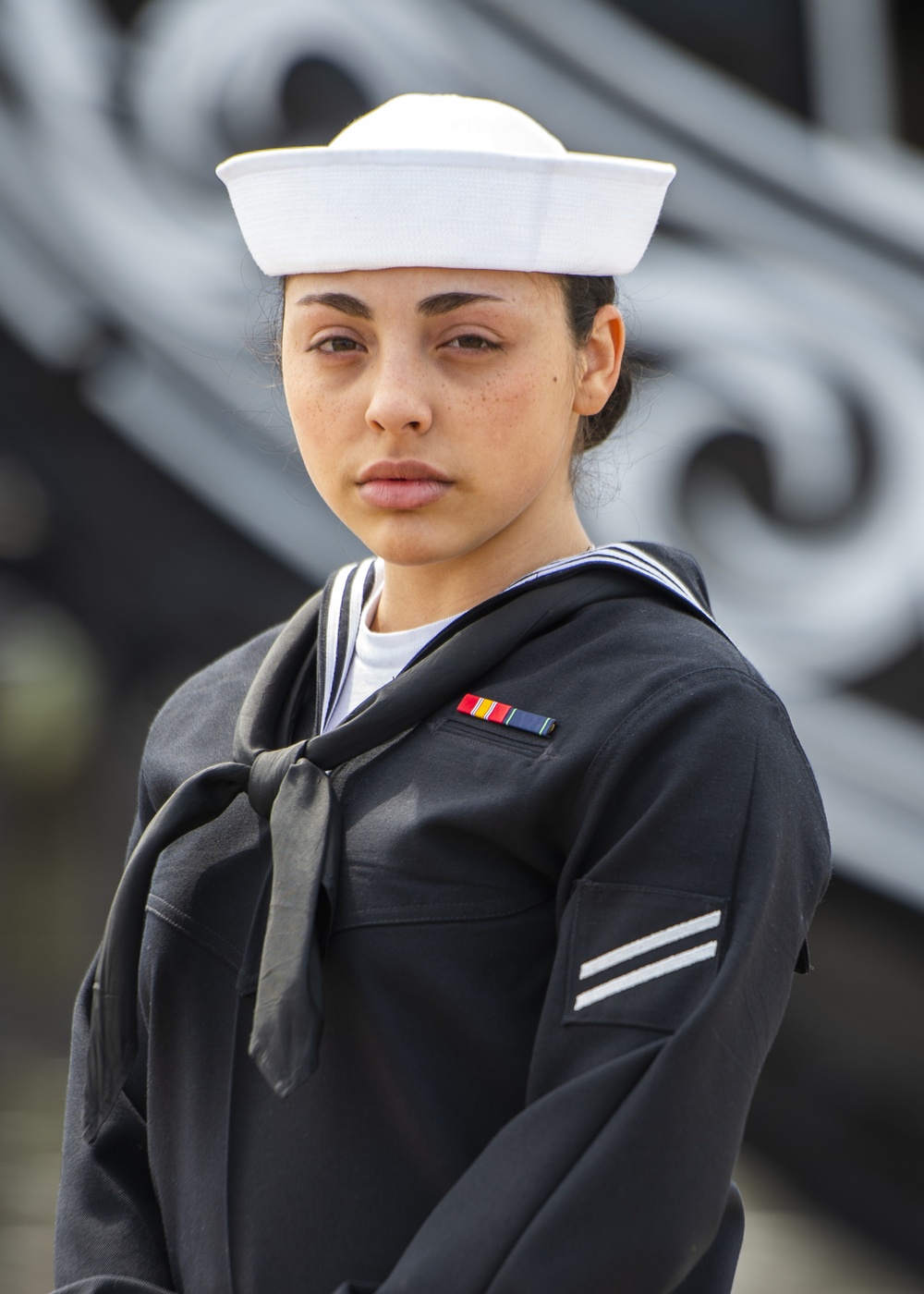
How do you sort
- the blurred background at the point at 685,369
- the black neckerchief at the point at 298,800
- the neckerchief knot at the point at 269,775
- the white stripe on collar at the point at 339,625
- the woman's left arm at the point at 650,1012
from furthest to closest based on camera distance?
the blurred background at the point at 685,369
the white stripe on collar at the point at 339,625
the neckerchief knot at the point at 269,775
the black neckerchief at the point at 298,800
the woman's left arm at the point at 650,1012

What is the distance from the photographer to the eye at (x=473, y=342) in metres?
1.23

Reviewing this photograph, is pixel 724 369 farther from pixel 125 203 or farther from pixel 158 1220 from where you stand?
pixel 158 1220

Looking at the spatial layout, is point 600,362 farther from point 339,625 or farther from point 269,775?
point 269,775

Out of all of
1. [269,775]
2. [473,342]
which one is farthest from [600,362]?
[269,775]

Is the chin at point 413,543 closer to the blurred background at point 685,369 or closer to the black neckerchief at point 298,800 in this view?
the black neckerchief at point 298,800

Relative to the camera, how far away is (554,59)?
3057 mm

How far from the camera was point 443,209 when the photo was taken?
3.98 feet

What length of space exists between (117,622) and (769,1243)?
172cm

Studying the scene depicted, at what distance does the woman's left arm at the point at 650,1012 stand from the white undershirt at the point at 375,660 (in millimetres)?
256

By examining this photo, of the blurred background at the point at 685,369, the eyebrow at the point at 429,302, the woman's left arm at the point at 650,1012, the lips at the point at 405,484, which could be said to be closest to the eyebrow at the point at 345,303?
the eyebrow at the point at 429,302

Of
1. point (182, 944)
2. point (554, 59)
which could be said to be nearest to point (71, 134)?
point (554, 59)

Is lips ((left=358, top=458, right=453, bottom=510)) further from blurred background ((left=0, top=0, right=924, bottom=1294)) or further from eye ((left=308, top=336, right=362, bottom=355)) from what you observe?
blurred background ((left=0, top=0, right=924, bottom=1294))

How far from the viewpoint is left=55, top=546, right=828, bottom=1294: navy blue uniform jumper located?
3.47 feet

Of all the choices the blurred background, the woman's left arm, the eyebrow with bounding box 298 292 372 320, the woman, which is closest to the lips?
the woman
